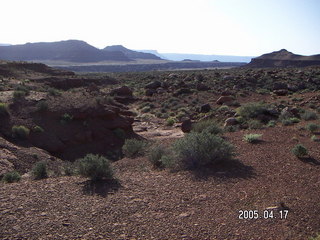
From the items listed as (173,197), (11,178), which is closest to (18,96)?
(11,178)

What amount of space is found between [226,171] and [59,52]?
538ft

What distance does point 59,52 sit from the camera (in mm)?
160250

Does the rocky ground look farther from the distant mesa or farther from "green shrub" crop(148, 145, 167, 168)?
the distant mesa

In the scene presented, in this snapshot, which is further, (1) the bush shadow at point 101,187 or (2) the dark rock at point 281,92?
(2) the dark rock at point 281,92

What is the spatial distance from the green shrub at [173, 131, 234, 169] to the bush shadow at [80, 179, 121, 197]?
204 cm

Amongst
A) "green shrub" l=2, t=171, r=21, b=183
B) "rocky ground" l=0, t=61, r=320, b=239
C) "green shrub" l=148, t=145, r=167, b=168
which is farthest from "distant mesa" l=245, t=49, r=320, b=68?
"green shrub" l=2, t=171, r=21, b=183

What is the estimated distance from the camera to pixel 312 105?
23.2 metres

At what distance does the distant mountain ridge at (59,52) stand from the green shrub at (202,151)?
14810 cm

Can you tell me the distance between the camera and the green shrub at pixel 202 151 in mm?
8773

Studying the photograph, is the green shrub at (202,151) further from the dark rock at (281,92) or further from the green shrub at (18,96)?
the dark rock at (281,92)

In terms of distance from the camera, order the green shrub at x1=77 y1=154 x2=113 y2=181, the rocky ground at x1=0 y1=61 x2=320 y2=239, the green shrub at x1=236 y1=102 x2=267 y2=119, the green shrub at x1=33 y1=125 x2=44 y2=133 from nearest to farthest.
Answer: the rocky ground at x1=0 y1=61 x2=320 y2=239, the green shrub at x1=77 y1=154 x2=113 y2=181, the green shrub at x1=33 y1=125 x2=44 y2=133, the green shrub at x1=236 y1=102 x2=267 y2=119

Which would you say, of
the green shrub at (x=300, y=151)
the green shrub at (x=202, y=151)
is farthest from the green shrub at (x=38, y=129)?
the green shrub at (x=300, y=151)

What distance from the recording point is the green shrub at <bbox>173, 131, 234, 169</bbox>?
8773 mm

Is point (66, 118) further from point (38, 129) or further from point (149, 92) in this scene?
point (149, 92)
